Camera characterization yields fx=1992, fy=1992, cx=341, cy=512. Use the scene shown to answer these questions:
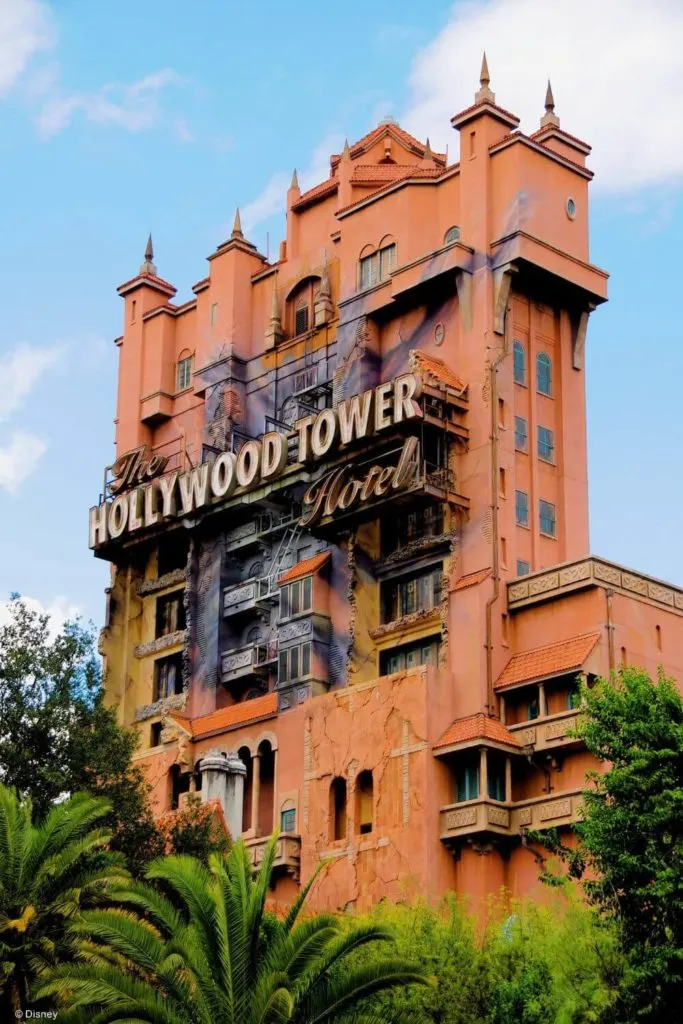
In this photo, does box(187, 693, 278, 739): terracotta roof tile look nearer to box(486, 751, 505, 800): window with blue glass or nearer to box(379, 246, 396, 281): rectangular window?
box(486, 751, 505, 800): window with blue glass

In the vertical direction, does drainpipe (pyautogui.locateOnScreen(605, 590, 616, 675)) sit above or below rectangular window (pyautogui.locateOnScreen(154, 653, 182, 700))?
below

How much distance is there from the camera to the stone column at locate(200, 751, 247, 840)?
205 ft

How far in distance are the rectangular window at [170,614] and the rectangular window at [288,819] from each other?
1237 centimetres

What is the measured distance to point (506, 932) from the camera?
4706cm

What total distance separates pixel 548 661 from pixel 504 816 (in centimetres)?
470

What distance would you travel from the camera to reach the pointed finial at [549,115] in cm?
6850

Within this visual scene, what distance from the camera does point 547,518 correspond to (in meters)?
64.5

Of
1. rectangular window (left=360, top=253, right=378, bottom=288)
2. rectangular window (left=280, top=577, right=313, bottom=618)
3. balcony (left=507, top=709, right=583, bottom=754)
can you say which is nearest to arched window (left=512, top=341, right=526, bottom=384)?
rectangular window (left=360, top=253, right=378, bottom=288)

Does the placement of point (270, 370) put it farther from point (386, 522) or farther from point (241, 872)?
point (241, 872)

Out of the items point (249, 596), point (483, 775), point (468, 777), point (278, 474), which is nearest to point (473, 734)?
point (483, 775)

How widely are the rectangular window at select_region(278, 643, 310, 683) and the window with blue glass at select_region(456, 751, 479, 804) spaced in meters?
7.70

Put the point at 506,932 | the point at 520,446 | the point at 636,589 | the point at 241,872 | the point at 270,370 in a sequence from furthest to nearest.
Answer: the point at 270,370 < the point at 520,446 < the point at 636,589 < the point at 506,932 < the point at 241,872

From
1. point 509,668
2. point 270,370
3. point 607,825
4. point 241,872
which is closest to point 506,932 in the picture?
point 607,825

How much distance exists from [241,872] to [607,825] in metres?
7.94
